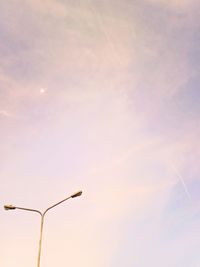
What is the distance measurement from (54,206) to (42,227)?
5.30ft

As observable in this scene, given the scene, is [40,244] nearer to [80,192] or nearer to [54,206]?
[54,206]

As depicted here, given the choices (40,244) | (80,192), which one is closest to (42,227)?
(40,244)

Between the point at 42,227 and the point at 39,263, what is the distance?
8.45 feet

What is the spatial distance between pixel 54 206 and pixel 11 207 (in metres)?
2.92

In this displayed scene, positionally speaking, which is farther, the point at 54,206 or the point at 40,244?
the point at 54,206

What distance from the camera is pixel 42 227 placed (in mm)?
22641

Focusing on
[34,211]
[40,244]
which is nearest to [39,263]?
[40,244]

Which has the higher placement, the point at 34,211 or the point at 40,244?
the point at 34,211

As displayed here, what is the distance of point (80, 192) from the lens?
2130 cm

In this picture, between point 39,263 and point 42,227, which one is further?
point 42,227

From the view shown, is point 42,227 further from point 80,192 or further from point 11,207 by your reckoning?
point 80,192

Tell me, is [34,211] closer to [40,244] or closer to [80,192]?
[40,244]

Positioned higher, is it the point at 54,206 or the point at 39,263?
the point at 54,206

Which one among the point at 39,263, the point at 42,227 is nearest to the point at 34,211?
the point at 42,227
